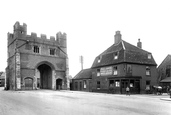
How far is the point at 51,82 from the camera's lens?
1762 inches

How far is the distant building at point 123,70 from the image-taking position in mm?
30953

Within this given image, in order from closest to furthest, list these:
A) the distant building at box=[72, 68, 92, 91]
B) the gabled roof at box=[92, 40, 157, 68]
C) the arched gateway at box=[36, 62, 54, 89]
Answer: the gabled roof at box=[92, 40, 157, 68] → the distant building at box=[72, 68, 92, 91] → the arched gateway at box=[36, 62, 54, 89]

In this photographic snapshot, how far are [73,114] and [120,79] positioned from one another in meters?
21.9

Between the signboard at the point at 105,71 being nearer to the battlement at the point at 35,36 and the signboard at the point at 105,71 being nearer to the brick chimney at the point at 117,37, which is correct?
the brick chimney at the point at 117,37

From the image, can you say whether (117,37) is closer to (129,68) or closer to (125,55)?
(125,55)

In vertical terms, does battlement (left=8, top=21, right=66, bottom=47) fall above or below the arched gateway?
above

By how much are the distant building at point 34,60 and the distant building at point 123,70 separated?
462 inches

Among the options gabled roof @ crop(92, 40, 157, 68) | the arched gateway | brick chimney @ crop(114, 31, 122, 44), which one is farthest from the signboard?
the arched gateway

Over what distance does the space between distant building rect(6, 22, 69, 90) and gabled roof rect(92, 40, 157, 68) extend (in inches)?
499

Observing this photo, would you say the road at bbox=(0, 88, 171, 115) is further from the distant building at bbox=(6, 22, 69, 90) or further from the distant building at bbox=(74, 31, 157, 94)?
the distant building at bbox=(6, 22, 69, 90)

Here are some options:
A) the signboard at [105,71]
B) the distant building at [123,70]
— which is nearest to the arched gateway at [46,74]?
the distant building at [123,70]

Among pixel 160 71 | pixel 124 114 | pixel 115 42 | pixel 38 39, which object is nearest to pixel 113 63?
pixel 115 42

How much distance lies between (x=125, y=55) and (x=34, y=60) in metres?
20.9

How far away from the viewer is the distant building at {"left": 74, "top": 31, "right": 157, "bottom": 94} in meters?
31.0
